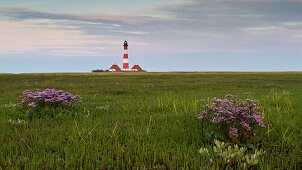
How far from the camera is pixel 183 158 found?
461 centimetres

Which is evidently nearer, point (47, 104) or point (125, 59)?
point (47, 104)

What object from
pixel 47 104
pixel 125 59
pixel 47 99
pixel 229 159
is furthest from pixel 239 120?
A: pixel 125 59

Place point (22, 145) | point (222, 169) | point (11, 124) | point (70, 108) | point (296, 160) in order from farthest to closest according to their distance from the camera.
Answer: point (70, 108) → point (11, 124) → point (22, 145) → point (296, 160) → point (222, 169)

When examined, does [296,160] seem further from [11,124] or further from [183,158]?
[11,124]

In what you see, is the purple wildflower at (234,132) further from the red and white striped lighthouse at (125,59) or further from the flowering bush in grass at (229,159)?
the red and white striped lighthouse at (125,59)

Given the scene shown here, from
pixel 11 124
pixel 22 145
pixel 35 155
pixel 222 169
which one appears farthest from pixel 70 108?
pixel 222 169

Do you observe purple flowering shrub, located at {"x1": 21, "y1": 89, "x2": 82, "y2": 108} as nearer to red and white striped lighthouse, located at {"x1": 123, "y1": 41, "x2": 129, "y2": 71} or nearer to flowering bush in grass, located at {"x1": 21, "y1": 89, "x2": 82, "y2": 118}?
flowering bush in grass, located at {"x1": 21, "y1": 89, "x2": 82, "y2": 118}

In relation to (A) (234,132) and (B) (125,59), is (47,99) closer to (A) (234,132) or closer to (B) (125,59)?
(A) (234,132)

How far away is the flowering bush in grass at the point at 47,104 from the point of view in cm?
876

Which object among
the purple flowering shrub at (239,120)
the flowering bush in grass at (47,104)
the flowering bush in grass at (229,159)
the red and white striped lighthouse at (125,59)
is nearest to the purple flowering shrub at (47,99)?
the flowering bush in grass at (47,104)

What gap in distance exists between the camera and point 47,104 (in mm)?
9195

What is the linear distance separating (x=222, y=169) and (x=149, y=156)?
1.37 metres

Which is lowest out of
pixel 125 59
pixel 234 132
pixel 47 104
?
pixel 234 132

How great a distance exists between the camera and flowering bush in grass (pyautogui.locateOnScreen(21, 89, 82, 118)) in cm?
876
